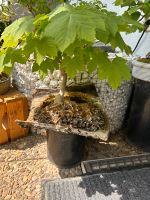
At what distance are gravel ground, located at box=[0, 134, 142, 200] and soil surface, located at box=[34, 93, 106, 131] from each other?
458 millimetres

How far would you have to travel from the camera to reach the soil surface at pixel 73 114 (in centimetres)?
152

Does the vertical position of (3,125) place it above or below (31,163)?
above

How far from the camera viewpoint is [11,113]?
1.98 metres

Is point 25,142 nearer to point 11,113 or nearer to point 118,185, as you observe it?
point 11,113

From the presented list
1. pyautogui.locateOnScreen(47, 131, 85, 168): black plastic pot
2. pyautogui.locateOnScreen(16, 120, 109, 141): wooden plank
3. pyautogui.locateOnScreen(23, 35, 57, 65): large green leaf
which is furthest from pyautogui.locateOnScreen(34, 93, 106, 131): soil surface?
pyautogui.locateOnScreen(23, 35, 57, 65): large green leaf

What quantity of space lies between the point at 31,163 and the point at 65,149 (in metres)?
0.31

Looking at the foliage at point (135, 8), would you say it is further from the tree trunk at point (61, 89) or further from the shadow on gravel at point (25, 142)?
the shadow on gravel at point (25, 142)

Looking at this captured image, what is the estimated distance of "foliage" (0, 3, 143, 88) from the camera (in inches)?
31.1

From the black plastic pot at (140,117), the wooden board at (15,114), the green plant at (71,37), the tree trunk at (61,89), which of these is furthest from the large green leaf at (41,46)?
the black plastic pot at (140,117)

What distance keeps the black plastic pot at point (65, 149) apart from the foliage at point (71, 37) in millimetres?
565

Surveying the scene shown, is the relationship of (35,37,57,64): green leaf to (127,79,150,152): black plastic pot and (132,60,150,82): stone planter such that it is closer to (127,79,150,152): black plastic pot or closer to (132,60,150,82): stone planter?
(132,60,150,82): stone planter

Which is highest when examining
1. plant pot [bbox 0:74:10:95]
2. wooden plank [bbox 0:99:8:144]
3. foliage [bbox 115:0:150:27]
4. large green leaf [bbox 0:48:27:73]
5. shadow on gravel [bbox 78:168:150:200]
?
foliage [bbox 115:0:150:27]

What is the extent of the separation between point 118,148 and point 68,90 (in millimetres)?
659

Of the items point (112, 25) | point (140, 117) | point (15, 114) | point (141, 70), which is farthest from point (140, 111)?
point (112, 25)
